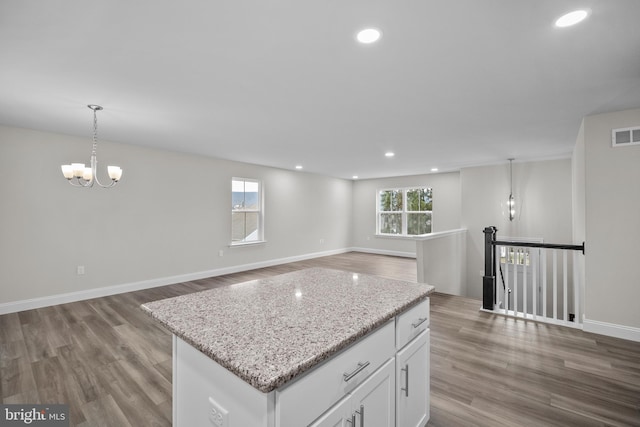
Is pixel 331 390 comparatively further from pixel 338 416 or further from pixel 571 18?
pixel 571 18

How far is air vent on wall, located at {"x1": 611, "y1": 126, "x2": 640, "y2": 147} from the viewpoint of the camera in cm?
286

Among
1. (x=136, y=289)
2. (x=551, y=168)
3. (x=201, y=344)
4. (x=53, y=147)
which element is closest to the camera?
(x=201, y=344)

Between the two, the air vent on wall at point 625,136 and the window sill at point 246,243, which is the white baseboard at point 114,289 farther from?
the air vent on wall at point 625,136

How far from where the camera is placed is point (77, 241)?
4.12 m

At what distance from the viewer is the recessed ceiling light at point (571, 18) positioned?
1.54m

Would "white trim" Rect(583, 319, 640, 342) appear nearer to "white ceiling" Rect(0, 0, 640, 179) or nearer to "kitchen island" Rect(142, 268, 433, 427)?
"white ceiling" Rect(0, 0, 640, 179)

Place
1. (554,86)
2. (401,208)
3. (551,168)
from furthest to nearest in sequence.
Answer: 1. (401,208)
2. (551,168)
3. (554,86)

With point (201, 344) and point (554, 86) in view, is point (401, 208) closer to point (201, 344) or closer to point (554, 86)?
point (554, 86)

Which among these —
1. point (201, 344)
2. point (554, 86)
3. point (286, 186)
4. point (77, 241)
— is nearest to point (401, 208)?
point (286, 186)

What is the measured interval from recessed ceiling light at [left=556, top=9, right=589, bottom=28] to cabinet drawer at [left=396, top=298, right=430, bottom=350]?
5.92 feet

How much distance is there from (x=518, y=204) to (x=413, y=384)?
5884 mm

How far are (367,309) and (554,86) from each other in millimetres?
2688

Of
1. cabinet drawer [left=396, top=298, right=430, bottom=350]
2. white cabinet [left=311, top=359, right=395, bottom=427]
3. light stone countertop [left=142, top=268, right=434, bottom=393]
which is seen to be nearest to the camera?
light stone countertop [left=142, top=268, right=434, bottom=393]

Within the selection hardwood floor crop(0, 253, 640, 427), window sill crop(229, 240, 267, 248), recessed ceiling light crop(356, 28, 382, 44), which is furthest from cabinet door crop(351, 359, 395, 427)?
window sill crop(229, 240, 267, 248)
